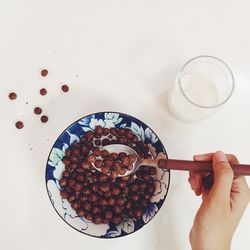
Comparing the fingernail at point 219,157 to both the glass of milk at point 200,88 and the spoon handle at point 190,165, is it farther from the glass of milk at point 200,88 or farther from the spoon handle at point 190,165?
the glass of milk at point 200,88

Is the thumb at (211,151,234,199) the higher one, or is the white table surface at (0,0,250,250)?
the white table surface at (0,0,250,250)

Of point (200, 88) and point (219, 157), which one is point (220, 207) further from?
point (200, 88)

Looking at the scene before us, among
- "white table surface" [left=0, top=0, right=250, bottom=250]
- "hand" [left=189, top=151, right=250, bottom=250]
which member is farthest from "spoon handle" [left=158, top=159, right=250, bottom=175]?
"white table surface" [left=0, top=0, right=250, bottom=250]

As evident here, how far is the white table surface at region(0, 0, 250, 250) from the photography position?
3.10 feet

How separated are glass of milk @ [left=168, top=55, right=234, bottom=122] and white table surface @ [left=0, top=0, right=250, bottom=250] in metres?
0.05

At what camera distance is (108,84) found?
1.03 m

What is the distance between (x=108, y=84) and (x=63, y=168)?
0.82 feet

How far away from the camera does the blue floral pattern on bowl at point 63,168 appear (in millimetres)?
875

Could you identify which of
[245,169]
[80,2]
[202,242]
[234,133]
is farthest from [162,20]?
[202,242]

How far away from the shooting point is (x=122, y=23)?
107cm

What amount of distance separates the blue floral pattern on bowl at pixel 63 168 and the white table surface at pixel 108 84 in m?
0.07

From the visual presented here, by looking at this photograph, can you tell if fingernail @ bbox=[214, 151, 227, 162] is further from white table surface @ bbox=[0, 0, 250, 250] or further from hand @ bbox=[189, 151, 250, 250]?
white table surface @ bbox=[0, 0, 250, 250]

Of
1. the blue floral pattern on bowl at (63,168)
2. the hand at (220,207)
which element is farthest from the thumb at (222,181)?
the blue floral pattern on bowl at (63,168)

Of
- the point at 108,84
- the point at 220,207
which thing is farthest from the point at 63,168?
the point at 220,207
